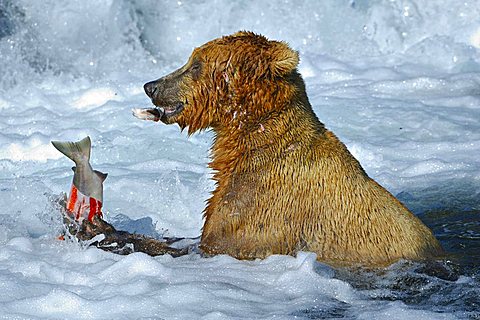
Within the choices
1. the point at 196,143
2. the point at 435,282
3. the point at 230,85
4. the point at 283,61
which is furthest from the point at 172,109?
the point at 196,143

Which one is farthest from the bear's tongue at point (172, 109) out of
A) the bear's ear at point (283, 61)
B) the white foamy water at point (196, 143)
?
the white foamy water at point (196, 143)

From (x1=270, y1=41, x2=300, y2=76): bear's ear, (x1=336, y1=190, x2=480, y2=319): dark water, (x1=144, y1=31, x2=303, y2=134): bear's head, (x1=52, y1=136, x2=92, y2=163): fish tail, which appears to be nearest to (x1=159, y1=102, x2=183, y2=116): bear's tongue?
(x1=144, y1=31, x2=303, y2=134): bear's head

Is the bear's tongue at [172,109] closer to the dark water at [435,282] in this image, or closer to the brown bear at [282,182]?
the brown bear at [282,182]

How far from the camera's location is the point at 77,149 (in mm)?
5336

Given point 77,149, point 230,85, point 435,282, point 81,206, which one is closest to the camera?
point 435,282

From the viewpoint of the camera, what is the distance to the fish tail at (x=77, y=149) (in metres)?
5.26

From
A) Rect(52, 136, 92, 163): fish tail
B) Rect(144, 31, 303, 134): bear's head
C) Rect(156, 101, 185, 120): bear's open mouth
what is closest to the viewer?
Rect(144, 31, 303, 134): bear's head

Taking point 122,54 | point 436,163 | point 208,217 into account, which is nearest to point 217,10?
point 122,54

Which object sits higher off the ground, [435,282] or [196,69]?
[196,69]

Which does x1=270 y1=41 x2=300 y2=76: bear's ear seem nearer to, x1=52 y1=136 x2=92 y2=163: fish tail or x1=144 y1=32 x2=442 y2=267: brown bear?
x1=144 y1=32 x2=442 y2=267: brown bear

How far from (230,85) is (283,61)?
1.13ft

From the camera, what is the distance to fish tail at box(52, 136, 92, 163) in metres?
5.26

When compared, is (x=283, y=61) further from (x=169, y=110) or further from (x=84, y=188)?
(x=84, y=188)

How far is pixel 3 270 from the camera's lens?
4.92m
